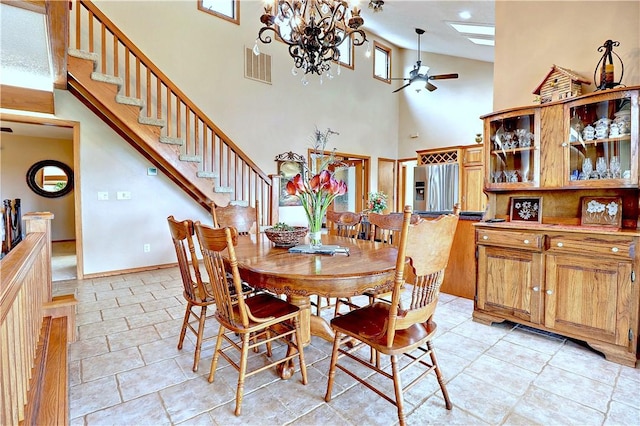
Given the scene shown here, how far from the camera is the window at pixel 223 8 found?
209 inches

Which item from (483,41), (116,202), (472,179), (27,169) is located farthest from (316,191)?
(27,169)

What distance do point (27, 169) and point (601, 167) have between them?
32.4 ft

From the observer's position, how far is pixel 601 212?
2598 mm

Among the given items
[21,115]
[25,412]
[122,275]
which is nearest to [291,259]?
[25,412]

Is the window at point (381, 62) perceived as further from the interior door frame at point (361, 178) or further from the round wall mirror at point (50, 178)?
the round wall mirror at point (50, 178)

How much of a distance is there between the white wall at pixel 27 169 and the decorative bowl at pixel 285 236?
7.73 meters

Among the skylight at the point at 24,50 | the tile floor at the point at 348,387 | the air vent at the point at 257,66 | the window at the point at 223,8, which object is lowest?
the tile floor at the point at 348,387

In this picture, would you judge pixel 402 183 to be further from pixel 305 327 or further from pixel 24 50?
pixel 24 50

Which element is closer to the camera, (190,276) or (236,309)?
(236,309)

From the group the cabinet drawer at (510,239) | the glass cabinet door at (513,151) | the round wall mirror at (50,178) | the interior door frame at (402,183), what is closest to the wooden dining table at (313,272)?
the cabinet drawer at (510,239)

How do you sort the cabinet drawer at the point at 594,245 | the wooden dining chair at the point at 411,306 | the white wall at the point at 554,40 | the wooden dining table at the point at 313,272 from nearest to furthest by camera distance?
the wooden dining chair at the point at 411,306, the wooden dining table at the point at 313,272, the cabinet drawer at the point at 594,245, the white wall at the point at 554,40

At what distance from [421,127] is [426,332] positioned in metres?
7.10

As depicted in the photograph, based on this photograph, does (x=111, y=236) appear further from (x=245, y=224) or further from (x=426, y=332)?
(x=426, y=332)

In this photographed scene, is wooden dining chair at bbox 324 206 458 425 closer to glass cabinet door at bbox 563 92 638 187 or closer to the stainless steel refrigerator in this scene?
glass cabinet door at bbox 563 92 638 187
